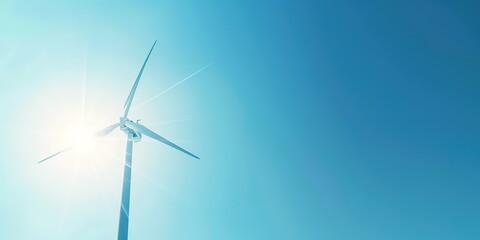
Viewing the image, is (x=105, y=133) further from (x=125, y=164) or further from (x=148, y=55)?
(x=148, y=55)

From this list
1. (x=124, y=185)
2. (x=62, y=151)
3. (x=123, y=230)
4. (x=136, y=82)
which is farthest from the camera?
(x=136, y=82)

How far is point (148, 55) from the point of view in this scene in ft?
150

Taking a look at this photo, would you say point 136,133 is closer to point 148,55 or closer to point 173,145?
point 173,145

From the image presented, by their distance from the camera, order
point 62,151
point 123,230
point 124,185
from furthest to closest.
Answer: point 62,151, point 124,185, point 123,230

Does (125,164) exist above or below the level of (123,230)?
above

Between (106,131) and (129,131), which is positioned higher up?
(106,131)

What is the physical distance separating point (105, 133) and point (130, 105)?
5.08 m

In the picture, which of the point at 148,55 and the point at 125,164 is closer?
the point at 125,164

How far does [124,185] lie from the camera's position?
35.5 meters

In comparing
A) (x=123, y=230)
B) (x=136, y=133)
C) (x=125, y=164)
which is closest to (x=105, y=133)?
(x=136, y=133)

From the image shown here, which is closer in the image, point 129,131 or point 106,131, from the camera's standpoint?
point 129,131

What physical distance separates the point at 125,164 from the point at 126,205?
564 centimetres

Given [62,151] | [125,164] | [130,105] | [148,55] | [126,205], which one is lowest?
[126,205]

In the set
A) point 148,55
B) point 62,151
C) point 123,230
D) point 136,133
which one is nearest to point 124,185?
point 123,230
